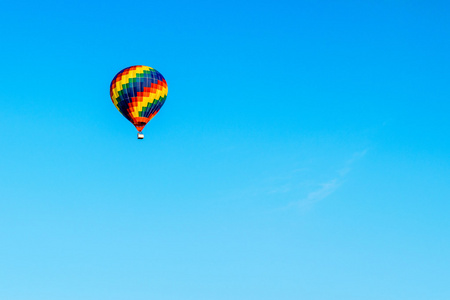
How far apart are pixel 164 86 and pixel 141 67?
450 centimetres

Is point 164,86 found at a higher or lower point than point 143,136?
higher

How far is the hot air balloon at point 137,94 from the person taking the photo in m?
98.9

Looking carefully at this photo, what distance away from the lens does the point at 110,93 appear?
10238cm

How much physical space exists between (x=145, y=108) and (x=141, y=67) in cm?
607

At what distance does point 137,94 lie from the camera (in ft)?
324

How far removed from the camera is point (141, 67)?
100500 millimetres

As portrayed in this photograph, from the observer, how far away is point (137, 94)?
98.8m

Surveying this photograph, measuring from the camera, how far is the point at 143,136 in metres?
99.1

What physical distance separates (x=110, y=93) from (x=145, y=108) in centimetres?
666

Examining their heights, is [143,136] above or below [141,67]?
below

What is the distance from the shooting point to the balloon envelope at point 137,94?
324ft

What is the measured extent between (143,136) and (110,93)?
28.8ft

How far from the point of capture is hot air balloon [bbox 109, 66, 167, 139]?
324 feet

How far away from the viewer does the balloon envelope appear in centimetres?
9888
